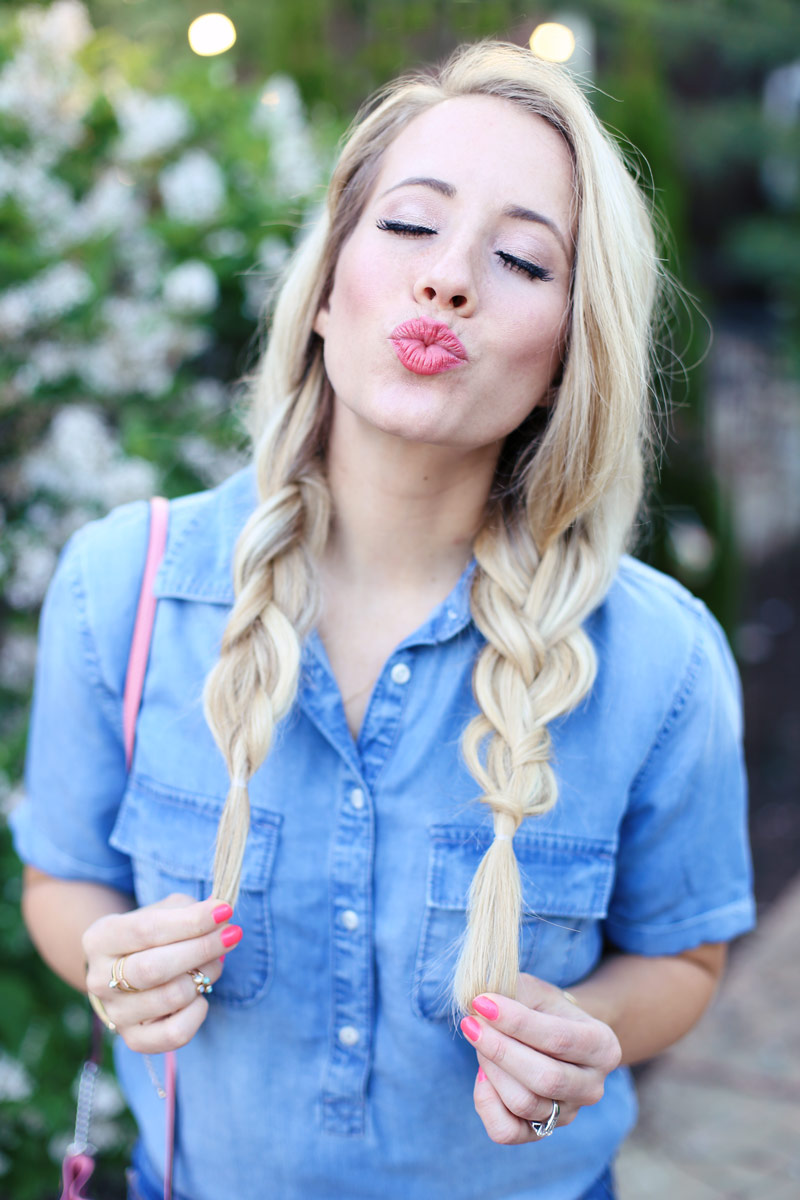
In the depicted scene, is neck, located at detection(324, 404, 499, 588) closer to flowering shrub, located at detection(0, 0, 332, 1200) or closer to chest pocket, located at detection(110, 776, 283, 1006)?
chest pocket, located at detection(110, 776, 283, 1006)

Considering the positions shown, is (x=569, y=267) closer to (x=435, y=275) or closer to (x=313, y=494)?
(x=435, y=275)

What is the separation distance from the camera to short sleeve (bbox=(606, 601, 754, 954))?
1.53 m

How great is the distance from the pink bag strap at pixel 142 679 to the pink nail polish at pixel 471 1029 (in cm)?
53

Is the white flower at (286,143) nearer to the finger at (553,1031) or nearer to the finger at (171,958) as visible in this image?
the finger at (171,958)

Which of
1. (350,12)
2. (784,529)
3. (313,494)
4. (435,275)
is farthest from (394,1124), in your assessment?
(784,529)

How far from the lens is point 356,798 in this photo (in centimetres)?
146

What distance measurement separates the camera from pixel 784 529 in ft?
32.7

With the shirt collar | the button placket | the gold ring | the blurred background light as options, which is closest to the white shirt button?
the button placket

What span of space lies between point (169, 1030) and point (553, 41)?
392 centimetres

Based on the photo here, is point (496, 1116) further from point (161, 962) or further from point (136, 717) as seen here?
point (136, 717)

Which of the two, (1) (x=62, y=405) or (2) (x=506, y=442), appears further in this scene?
(1) (x=62, y=405)

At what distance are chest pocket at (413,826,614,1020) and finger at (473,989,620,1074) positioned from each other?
0.17 meters

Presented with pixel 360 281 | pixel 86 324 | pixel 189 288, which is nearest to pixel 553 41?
pixel 189 288

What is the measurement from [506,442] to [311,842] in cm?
72
